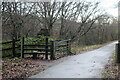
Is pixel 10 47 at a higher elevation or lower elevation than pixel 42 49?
higher

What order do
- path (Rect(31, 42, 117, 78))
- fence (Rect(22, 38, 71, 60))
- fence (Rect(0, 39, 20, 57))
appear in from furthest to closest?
fence (Rect(22, 38, 71, 60)), fence (Rect(0, 39, 20, 57)), path (Rect(31, 42, 117, 78))

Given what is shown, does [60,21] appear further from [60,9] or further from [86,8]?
[86,8]

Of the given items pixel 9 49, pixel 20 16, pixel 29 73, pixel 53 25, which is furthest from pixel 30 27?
pixel 29 73

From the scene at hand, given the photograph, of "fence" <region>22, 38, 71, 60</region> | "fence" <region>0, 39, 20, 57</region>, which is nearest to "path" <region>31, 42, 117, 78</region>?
"fence" <region>22, 38, 71, 60</region>

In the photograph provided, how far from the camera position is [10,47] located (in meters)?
8.80

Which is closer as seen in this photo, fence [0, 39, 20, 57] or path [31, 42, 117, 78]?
path [31, 42, 117, 78]

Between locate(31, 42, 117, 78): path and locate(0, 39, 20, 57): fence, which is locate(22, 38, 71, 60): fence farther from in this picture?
locate(31, 42, 117, 78): path

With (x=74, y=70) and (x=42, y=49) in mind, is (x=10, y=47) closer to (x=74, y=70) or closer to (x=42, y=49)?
(x=42, y=49)

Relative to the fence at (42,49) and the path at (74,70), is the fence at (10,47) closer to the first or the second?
the fence at (42,49)

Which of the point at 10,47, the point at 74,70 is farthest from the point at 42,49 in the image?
the point at 74,70

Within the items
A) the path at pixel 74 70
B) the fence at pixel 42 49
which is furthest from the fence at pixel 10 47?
the path at pixel 74 70

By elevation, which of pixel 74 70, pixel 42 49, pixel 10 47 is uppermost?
pixel 10 47

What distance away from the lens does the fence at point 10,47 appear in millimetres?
8367

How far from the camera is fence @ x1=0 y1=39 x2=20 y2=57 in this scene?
8.37 m
